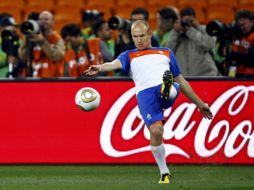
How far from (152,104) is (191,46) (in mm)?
Result: 4064

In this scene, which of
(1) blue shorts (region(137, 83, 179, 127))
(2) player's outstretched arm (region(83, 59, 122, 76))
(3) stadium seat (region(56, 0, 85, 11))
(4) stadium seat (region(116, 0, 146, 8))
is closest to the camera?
(2) player's outstretched arm (region(83, 59, 122, 76))

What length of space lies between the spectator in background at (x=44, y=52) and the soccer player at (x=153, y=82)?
3.79 m

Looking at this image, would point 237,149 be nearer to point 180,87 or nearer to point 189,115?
point 189,115

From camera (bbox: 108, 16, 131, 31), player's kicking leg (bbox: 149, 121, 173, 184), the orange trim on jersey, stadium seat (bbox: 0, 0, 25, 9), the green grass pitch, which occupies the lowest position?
the green grass pitch

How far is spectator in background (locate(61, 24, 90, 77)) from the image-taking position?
15320mm

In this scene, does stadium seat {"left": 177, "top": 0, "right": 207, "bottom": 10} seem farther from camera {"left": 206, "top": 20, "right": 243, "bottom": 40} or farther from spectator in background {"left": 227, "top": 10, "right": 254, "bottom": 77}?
spectator in background {"left": 227, "top": 10, "right": 254, "bottom": 77}

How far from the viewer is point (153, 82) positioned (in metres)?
10.7

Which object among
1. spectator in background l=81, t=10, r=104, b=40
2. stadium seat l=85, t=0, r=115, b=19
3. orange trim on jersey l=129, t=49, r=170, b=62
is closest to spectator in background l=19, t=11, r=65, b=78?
spectator in background l=81, t=10, r=104, b=40

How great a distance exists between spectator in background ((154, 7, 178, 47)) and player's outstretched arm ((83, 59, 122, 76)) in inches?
167

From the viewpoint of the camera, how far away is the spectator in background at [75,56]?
15.3 m

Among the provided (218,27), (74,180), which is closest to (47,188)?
(74,180)

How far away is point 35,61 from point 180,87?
463 centimetres

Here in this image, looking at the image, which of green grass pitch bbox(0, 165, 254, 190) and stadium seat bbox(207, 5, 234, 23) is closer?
green grass pitch bbox(0, 165, 254, 190)

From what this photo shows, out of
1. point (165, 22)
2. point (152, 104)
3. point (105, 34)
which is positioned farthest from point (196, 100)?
point (105, 34)
